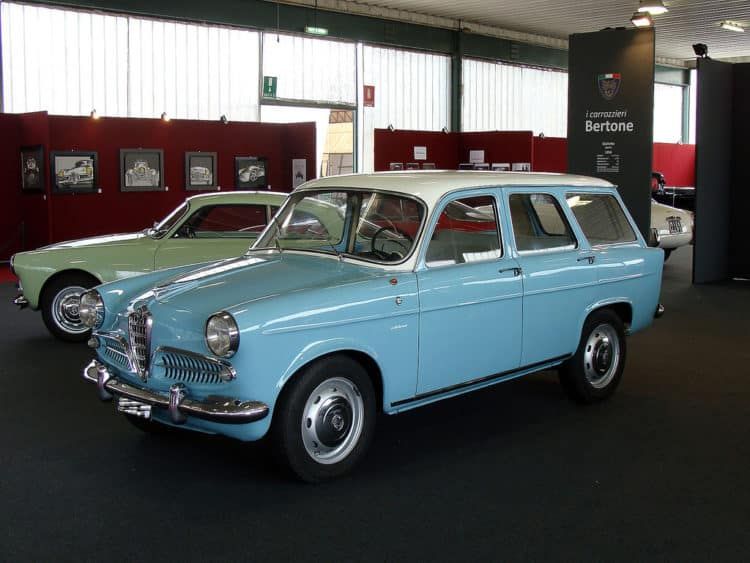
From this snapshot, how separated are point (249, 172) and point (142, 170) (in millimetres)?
1913

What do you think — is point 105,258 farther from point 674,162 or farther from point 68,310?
point 674,162

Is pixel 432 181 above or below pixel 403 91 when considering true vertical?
below

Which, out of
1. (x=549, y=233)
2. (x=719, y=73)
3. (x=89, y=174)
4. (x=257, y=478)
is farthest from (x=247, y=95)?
(x=257, y=478)

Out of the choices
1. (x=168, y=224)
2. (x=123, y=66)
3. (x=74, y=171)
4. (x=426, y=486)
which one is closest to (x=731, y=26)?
(x=123, y=66)

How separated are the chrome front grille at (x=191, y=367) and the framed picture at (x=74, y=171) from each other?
1024 centimetres

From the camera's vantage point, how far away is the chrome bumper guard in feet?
13.4

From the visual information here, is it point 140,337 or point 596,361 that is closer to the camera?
point 140,337

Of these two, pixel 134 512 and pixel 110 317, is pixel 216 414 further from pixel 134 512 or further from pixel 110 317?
pixel 110 317

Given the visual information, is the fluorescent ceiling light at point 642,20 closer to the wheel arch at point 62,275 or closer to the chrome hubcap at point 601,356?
the chrome hubcap at point 601,356

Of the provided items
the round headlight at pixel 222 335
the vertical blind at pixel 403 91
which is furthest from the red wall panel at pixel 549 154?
the round headlight at pixel 222 335

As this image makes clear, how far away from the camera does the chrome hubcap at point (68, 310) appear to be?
8.22 meters

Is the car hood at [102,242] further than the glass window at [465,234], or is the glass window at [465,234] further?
the car hood at [102,242]

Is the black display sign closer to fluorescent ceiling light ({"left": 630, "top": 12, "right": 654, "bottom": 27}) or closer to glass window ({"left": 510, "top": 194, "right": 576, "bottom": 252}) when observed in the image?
fluorescent ceiling light ({"left": 630, "top": 12, "right": 654, "bottom": 27})

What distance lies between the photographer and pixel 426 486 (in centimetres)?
449
